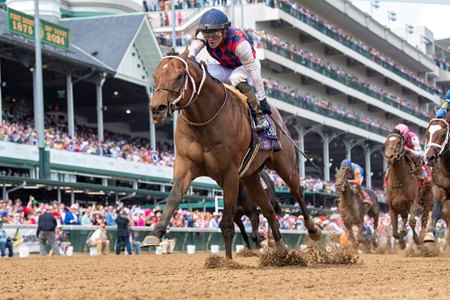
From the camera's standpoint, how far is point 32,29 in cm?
3291

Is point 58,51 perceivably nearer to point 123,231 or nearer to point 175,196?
point 123,231

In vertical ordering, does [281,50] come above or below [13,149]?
above

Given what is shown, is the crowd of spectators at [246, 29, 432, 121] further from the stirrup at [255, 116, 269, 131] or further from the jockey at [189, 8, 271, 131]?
the stirrup at [255, 116, 269, 131]

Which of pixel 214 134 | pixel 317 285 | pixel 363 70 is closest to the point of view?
pixel 317 285

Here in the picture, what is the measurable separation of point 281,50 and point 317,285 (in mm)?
47380

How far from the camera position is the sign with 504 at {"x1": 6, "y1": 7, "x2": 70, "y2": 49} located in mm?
31422

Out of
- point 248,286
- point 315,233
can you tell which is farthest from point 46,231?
point 248,286

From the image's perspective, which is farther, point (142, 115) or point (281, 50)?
point (281, 50)

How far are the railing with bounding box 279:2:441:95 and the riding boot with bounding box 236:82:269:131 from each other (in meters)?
44.9

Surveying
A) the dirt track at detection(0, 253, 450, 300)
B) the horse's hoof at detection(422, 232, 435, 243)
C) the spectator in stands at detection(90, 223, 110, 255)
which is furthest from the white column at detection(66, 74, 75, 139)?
the dirt track at detection(0, 253, 450, 300)

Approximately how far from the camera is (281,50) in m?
54.0

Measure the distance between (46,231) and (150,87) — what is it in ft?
72.0

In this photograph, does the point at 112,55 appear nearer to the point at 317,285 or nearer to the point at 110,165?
the point at 110,165

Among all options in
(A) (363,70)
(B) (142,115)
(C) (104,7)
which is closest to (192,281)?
(B) (142,115)
